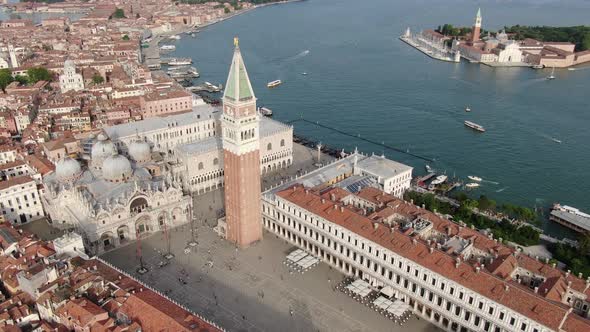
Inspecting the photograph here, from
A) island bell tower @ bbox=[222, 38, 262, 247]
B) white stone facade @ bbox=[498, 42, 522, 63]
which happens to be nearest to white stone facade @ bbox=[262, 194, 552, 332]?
island bell tower @ bbox=[222, 38, 262, 247]

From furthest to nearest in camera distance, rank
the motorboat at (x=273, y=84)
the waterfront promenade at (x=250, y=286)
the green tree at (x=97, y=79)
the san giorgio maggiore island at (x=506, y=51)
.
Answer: the san giorgio maggiore island at (x=506, y=51) → the motorboat at (x=273, y=84) → the green tree at (x=97, y=79) → the waterfront promenade at (x=250, y=286)

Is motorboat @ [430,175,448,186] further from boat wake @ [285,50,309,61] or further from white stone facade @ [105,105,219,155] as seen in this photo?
boat wake @ [285,50,309,61]

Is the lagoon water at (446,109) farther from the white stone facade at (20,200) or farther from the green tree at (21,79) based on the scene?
the white stone facade at (20,200)

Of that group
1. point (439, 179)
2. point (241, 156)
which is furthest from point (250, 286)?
point (439, 179)

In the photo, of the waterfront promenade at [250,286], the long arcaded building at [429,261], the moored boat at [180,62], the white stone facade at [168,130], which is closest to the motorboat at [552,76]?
the white stone facade at [168,130]

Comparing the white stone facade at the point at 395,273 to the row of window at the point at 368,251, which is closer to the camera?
the white stone facade at the point at 395,273

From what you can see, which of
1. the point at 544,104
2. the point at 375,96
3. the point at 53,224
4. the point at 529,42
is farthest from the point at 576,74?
the point at 53,224
